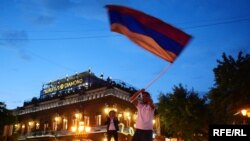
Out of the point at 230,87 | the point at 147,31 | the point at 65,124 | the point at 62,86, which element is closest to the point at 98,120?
the point at 65,124

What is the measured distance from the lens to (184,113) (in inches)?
1633

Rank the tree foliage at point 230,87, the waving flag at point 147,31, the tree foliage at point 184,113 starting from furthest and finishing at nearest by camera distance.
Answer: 1. the tree foliage at point 184,113
2. the tree foliage at point 230,87
3. the waving flag at point 147,31

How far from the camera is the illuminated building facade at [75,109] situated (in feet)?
165

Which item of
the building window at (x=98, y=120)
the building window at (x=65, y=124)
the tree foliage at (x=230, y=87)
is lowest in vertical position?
the building window at (x=65, y=124)

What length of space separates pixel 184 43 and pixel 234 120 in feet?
84.1

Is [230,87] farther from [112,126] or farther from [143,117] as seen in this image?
[143,117]

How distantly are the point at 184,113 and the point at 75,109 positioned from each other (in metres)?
18.7

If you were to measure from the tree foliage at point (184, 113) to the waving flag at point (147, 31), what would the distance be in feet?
102

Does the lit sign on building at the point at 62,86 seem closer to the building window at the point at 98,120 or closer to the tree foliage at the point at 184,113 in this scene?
the building window at the point at 98,120

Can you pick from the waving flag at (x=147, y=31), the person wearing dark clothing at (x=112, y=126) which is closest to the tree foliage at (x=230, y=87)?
the person wearing dark clothing at (x=112, y=126)

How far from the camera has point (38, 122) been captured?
2409 inches

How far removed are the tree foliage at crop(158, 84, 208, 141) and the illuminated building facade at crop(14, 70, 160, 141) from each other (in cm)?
571

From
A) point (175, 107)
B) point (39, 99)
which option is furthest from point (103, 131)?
point (39, 99)

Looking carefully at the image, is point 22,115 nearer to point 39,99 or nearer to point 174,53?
point 39,99
